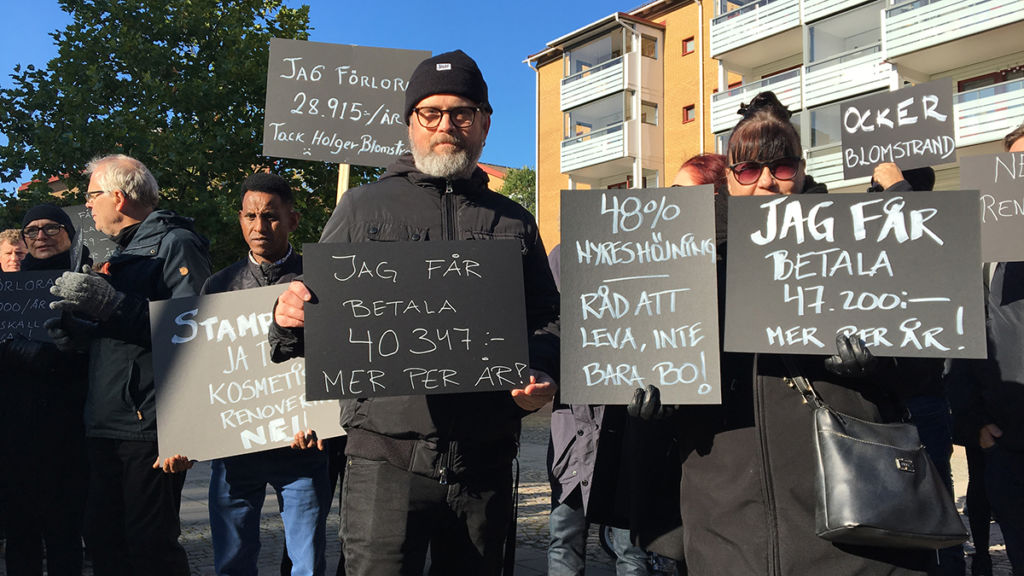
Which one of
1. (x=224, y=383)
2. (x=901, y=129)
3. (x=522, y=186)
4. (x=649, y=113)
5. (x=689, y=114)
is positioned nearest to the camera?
(x=224, y=383)

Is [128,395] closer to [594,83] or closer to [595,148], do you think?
[595,148]

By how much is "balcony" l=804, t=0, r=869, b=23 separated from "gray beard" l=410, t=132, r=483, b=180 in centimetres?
2221

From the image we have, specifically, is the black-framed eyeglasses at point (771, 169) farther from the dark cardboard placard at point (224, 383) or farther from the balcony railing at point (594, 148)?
the balcony railing at point (594, 148)

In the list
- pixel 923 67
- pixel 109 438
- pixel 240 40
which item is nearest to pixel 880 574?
pixel 109 438

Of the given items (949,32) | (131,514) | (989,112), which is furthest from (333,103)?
(949,32)

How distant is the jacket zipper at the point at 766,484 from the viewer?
218cm

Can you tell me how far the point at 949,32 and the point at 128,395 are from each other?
20.5 meters

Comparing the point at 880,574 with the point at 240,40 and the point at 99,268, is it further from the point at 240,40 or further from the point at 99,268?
the point at 240,40

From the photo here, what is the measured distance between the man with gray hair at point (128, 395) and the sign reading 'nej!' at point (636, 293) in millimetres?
1980

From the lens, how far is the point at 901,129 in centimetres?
448

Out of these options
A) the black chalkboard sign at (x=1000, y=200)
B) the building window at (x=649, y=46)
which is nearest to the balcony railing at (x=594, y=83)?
the building window at (x=649, y=46)

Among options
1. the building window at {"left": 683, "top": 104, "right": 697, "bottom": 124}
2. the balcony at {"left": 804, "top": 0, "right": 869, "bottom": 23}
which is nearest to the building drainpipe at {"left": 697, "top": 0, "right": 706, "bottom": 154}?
the building window at {"left": 683, "top": 104, "right": 697, "bottom": 124}

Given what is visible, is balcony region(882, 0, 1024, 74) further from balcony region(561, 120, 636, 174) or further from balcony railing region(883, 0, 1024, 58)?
balcony region(561, 120, 636, 174)

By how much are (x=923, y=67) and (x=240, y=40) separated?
17291 millimetres
